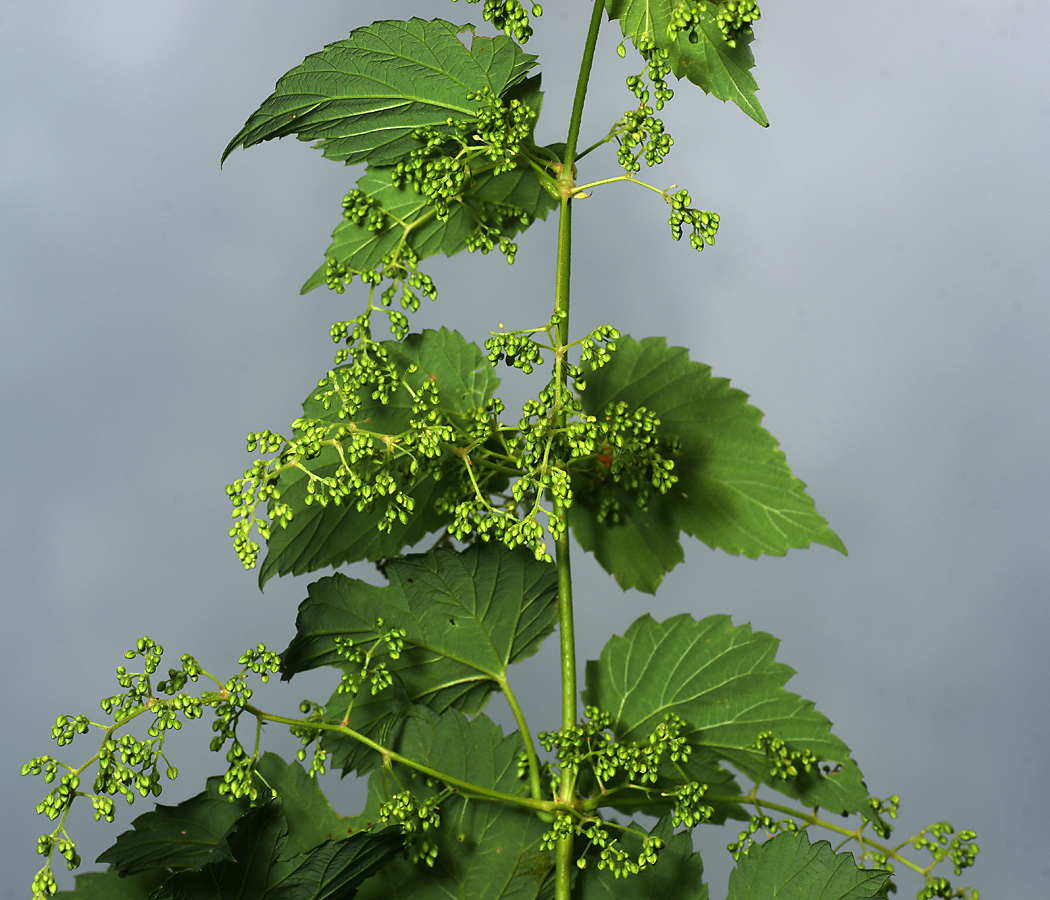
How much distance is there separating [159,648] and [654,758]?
73cm

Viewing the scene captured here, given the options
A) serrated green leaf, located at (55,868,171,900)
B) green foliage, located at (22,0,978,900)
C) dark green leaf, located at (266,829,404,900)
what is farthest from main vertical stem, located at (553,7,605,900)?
serrated green leaf, located at (55,868,171,900)

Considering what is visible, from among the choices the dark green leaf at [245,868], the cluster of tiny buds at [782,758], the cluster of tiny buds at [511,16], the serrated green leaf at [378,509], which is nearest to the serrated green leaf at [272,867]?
the dark green leaf at [245,868]

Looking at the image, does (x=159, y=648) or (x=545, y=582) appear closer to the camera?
(x=159, y=648)

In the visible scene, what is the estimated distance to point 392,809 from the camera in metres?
1.47

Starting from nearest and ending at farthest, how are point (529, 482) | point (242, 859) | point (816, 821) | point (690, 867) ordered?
point (242, 859)
point (529, 482)
point (690, 867)
point (816, 821)

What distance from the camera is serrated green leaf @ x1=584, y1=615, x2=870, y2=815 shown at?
1.73 metres

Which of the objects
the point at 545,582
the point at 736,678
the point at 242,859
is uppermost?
the point at 545,582

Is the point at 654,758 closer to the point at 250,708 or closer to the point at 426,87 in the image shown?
the point at 250,708

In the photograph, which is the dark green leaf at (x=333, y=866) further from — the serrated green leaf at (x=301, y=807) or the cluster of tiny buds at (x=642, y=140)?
the cluster of tiny buds at (x=642, y=140)

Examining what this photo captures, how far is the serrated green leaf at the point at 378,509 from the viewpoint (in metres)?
1.75

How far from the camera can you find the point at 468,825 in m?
1.67

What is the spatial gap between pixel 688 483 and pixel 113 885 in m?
1.22

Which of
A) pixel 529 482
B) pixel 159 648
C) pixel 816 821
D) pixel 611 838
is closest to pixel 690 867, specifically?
pixel 611 838

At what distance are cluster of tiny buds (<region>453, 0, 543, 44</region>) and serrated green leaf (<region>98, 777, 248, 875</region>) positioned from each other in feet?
4.18
